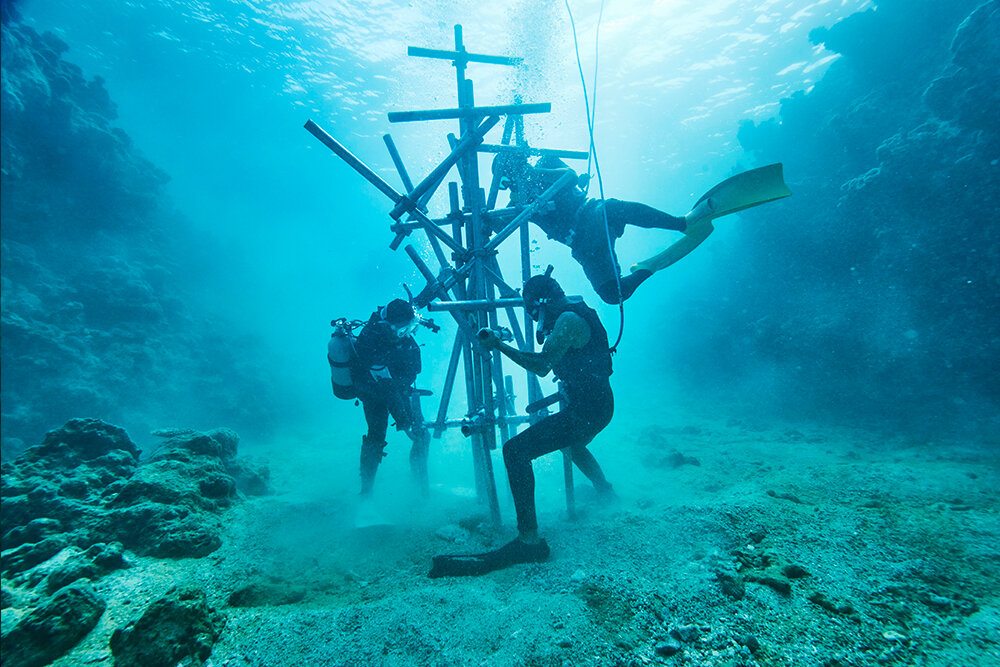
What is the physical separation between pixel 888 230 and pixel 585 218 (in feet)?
47.3

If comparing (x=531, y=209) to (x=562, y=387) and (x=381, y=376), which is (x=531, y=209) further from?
(x=381, y=376)

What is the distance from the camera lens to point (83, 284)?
1777 cm

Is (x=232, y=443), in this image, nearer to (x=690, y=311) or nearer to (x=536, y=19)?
(x=536, y=19)

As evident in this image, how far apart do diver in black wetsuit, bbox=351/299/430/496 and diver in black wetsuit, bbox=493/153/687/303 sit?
8.44 feet

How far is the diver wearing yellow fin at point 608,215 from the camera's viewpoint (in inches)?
178

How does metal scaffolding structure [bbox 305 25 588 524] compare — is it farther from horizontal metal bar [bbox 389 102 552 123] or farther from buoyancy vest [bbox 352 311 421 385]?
buoyancy vest [bbox 352 311 421 385]

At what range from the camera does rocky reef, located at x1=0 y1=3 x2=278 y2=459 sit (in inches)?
601

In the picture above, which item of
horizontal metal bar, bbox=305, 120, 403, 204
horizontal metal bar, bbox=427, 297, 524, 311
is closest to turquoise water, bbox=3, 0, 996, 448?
horizontal metal bar, bbox=305, 120, 403, 204

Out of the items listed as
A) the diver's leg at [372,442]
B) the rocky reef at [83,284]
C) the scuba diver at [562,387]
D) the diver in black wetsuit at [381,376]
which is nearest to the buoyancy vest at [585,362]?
the scuba diver at [562,387]

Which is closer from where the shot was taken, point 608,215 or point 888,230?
point 608,215

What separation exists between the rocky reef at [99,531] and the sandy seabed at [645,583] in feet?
0.58

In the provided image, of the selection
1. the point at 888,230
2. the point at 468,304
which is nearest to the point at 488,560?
the point at 468,304

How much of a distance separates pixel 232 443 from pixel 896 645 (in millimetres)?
9041

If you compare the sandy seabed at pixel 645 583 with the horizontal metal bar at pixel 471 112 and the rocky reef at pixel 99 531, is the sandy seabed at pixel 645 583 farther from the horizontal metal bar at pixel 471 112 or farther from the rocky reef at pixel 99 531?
the horizontal metal bar at pixel 471 112
